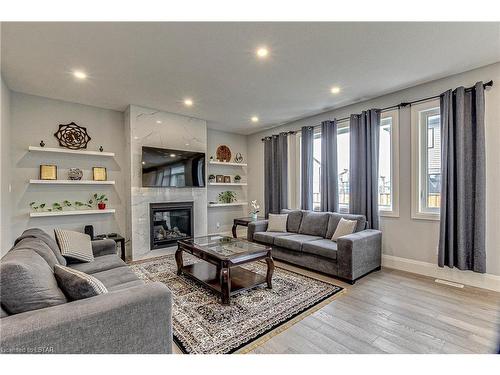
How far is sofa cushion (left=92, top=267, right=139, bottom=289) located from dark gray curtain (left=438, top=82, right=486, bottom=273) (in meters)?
3.70

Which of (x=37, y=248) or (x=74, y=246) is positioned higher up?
(x=37, y=248)

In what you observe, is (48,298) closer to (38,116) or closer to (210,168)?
(38,116)

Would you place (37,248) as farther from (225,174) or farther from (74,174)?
(225,174)

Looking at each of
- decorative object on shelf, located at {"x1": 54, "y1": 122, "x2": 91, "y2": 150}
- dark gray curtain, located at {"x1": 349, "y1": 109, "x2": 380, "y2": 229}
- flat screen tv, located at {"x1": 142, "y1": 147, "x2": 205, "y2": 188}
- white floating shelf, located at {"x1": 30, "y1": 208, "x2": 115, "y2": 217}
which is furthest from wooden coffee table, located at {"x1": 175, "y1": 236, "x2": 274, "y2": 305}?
decorative object on shelf, located at {"x1": 54, "y1": 122, "x2": 91, "y2": 150}

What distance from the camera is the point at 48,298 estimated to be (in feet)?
4.25

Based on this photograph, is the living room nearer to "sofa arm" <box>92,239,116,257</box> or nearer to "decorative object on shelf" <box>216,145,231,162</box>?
"sofa arm" <box>92,239,116,257</box>

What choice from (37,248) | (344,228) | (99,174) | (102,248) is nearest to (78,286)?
(37,248)

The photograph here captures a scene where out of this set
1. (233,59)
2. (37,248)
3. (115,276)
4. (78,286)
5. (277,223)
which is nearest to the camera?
(78,286)

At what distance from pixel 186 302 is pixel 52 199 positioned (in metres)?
Result: 3.04

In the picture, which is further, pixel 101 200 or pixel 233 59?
pixel 101 200

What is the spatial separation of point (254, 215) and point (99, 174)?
122 inches

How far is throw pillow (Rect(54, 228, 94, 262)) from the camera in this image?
2529 mm

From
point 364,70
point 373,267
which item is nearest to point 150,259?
point 373,267

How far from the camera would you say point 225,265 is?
8.24 ft
